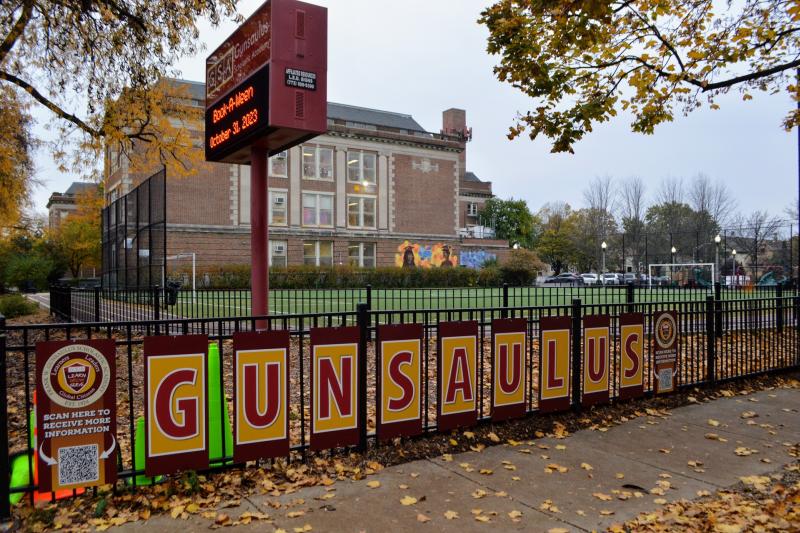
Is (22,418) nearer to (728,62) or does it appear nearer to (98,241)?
(728,62)

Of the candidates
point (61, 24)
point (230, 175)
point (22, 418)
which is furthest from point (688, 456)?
point (230, 175)

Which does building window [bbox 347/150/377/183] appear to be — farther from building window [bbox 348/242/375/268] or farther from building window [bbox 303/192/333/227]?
building window [bbox 348/242/375/268]

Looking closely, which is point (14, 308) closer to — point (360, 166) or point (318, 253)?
point (318, 253)

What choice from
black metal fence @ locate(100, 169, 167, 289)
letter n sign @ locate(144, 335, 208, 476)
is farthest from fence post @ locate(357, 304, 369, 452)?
black metal fence @ locate(100, 169, 167, 289)

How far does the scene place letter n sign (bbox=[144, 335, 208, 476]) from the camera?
4168mm

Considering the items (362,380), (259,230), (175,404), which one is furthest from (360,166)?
(175,404)

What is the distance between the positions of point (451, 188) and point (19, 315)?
4227cm

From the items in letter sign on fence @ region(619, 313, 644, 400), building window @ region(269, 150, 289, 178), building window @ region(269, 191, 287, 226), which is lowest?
letter sign on fence @ region(619, 313, 644, 400)

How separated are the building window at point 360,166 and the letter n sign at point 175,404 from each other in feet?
153

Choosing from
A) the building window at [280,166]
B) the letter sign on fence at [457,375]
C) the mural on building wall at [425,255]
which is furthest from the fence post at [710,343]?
the mural on building wall at [425,255]

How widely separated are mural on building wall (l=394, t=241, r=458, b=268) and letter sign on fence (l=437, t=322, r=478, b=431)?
46051 millimetres

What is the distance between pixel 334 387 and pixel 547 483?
1.98 m

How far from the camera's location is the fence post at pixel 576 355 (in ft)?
21.2

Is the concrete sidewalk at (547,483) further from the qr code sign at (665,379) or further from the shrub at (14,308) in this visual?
the shrub at (14,308)
